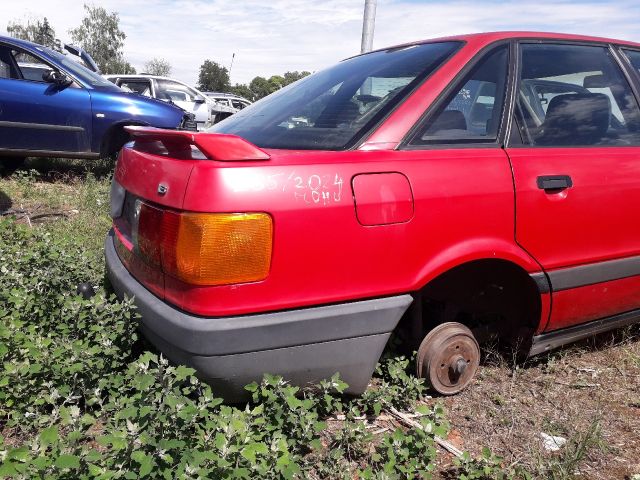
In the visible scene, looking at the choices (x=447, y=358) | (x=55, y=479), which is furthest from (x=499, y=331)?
(x=55, y=479)

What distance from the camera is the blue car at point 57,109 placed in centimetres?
637

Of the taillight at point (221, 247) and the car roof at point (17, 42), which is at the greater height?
the car roof at point (17, 42)

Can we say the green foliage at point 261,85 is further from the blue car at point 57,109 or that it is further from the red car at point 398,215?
the red car at point 398,215

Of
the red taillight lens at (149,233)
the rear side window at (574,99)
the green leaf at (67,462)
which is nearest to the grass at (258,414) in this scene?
the green leaf at (67,462)

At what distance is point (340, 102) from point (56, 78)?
17.5ft

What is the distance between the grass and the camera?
1.66m

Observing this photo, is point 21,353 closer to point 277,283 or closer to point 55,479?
point 55,479

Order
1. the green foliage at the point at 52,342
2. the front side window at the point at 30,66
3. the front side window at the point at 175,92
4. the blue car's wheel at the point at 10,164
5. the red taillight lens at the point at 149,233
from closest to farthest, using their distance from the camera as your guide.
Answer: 1. the red taillight lens at the point at 149,233
2. the green foliage at the point at 52,342
3. the front side window at the point at 30,66
4. the blue car's wheel at the point at 10,164
5. the front side window at the point at 175,92

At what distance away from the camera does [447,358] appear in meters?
2.41

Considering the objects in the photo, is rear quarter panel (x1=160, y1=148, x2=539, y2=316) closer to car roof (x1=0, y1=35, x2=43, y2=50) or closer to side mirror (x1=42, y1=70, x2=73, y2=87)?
side mirror (x1=42, y1=70, x2=73, y2=87)

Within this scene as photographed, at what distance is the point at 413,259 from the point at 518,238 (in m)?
0.54

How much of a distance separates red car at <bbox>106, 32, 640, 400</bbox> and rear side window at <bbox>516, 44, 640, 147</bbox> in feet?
0.03

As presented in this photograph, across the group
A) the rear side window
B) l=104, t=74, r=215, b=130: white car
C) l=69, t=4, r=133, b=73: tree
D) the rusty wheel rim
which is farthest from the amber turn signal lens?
l=69, t=4, r=133, b=73: tree

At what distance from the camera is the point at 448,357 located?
2.41 metres
